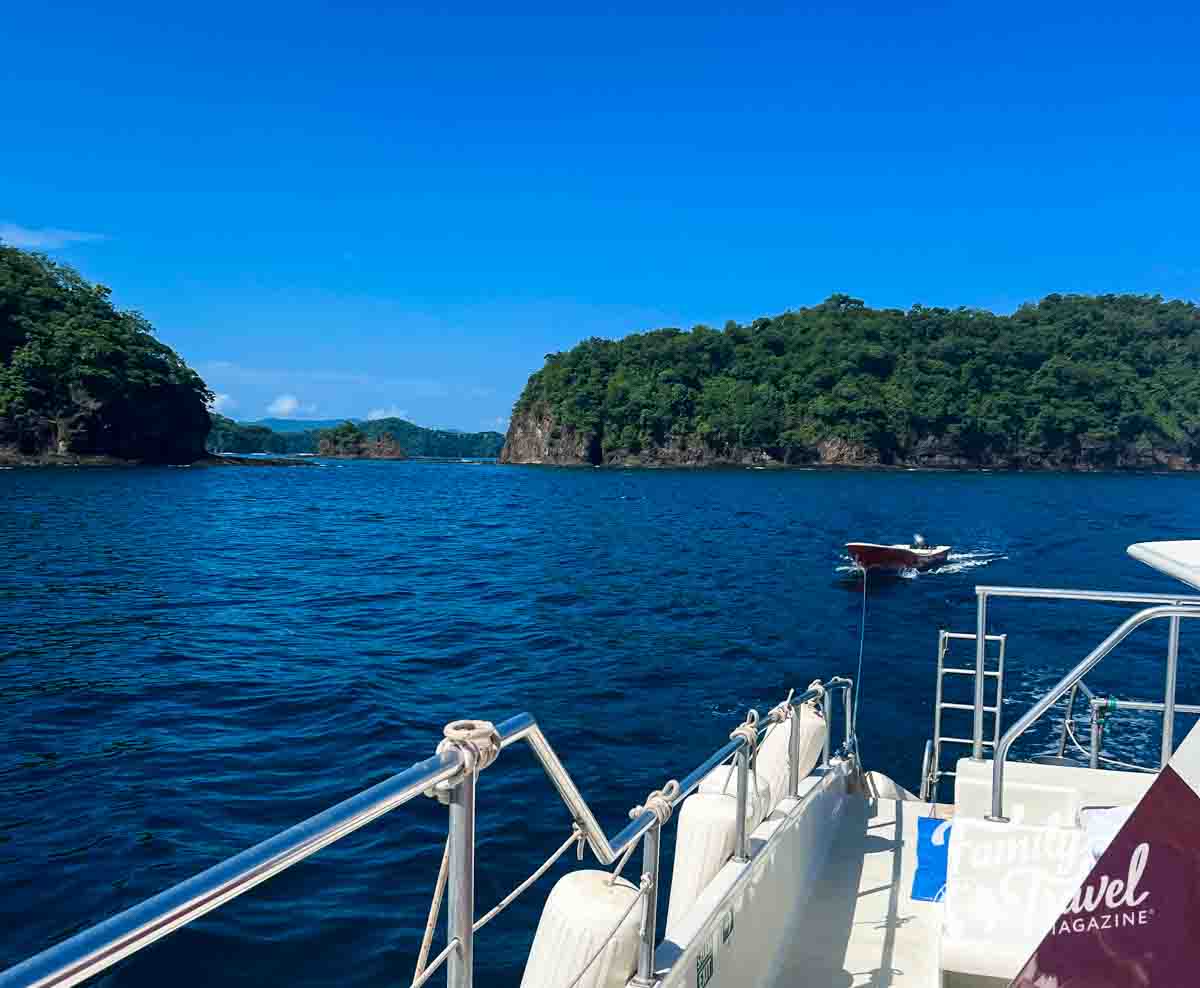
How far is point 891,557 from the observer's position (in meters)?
26.1

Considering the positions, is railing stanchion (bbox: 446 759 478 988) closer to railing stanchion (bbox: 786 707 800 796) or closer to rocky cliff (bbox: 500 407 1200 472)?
railing stanchion (bbox: 786 707 800 796)

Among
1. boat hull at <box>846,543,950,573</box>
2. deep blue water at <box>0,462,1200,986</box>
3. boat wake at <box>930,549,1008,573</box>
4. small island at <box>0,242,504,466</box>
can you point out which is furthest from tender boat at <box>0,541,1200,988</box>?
small island at <box>0,242,504,466</box>

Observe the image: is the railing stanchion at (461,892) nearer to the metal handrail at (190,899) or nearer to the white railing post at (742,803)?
the metal handrail at (190,899)

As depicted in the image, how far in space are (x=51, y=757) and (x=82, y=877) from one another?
9.76 ft

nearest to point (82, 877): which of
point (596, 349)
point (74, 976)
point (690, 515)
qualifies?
point (74, 976)

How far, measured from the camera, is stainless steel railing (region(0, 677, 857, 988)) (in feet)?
3.13

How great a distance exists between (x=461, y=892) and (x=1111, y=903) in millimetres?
1302

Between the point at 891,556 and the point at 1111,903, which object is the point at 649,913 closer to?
the point at 1111,903

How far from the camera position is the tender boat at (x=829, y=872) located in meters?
1.53

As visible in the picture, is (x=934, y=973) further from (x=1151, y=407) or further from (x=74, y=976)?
(x=1151, y=407)

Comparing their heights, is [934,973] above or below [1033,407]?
below

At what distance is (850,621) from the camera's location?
19.5m

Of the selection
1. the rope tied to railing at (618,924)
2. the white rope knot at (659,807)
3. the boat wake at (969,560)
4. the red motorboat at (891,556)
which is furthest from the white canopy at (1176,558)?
the boat wake at (969,560)

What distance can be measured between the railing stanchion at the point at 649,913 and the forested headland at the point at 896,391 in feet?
411
